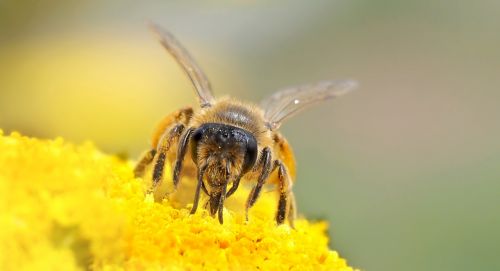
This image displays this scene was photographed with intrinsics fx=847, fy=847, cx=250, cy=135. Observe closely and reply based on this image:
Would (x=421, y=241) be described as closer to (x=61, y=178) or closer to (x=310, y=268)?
(x=310, y=268)

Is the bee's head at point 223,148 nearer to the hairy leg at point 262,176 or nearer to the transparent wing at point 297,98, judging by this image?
the hairy leg at point 262,176

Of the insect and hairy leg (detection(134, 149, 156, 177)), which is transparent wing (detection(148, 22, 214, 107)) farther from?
hairy leg (detection(134, 149, 156, 177))

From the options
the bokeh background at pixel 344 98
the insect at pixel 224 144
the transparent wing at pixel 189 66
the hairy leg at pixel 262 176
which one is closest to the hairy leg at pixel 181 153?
the insect at pixel 224 144

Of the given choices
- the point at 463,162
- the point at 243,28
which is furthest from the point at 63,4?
the point at 463,162

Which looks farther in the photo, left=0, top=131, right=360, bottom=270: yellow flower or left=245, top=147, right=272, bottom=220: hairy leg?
left=245, top=147, right=272, bottom=220: hairy leg

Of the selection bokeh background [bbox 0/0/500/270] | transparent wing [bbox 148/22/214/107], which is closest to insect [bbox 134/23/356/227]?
transparent wing [bbox 148/22/214/107]

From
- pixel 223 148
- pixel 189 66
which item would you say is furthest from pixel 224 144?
pixel 189 66
